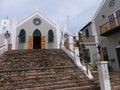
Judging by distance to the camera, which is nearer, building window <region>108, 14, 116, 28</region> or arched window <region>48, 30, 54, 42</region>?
building window <region>108, 14, 116, 28</region>

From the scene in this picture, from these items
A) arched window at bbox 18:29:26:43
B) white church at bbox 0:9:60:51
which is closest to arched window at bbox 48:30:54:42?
white church at bbox 0:9:60:51

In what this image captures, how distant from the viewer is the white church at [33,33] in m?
19.3

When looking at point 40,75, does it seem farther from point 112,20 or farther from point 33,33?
point 33,33

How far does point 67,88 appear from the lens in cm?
775

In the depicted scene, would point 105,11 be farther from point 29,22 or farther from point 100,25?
point 29,22

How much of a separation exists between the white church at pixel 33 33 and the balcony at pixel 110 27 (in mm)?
6479

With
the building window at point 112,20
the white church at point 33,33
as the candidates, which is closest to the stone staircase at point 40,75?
the building window at point 112,20

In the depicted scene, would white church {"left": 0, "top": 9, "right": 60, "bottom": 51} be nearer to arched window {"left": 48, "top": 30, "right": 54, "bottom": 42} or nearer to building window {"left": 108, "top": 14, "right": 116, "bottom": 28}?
arched window {"left": 48, "top": 30, "right": 54, "bottom": 42}

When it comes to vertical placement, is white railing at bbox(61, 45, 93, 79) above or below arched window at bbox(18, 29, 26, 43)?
below

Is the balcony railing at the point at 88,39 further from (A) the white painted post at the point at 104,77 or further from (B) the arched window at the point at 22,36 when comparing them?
(A) the white painted post at the point at 104,77

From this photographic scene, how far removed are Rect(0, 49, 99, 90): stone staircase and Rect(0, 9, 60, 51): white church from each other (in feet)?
24.4

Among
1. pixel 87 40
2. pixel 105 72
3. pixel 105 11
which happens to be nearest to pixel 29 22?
pixel 87 40

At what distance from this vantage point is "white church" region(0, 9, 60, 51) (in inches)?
761

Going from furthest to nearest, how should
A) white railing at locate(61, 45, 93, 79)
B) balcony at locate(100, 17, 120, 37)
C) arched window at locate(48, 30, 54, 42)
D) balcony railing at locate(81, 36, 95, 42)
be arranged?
arched window at locate(48, 30, 54, 42), balcony railing at locate(81, 36, 95, 42), balcony at locate(100, 17, 120, 37), white railing at locate(61, 45, 93, 79)
